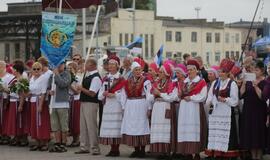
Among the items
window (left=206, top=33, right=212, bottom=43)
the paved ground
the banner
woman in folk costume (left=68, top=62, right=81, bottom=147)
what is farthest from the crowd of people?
window (left=206, top=33, right=212, bottom=43)

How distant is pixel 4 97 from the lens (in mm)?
15656

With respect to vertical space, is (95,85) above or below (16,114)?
above

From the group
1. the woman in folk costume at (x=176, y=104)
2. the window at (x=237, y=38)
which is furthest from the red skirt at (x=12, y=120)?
the window at (x=237, y=38)

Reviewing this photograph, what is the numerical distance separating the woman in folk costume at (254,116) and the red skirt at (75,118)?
439 cm

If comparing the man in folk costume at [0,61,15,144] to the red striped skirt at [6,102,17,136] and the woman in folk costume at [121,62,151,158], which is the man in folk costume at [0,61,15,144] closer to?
the red striped skirt at [6,102,17,136]

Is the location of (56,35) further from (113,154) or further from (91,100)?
(113,154)

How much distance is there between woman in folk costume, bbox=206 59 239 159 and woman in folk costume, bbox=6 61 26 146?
4.92 metres

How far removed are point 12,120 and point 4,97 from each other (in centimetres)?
72

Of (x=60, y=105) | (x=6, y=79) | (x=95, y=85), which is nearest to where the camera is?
(x=95, y=85)

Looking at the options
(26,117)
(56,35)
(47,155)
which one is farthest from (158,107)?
(26,117)

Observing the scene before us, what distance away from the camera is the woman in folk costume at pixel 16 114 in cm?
1510

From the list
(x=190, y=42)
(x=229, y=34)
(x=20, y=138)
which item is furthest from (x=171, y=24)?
(x=20, y=138)

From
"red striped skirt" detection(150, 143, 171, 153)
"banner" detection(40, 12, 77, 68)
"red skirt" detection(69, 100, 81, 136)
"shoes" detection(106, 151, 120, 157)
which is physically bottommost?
"shoes" detection(106, 151, 120, 157)

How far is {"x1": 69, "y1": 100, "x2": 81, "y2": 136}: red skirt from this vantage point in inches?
591
